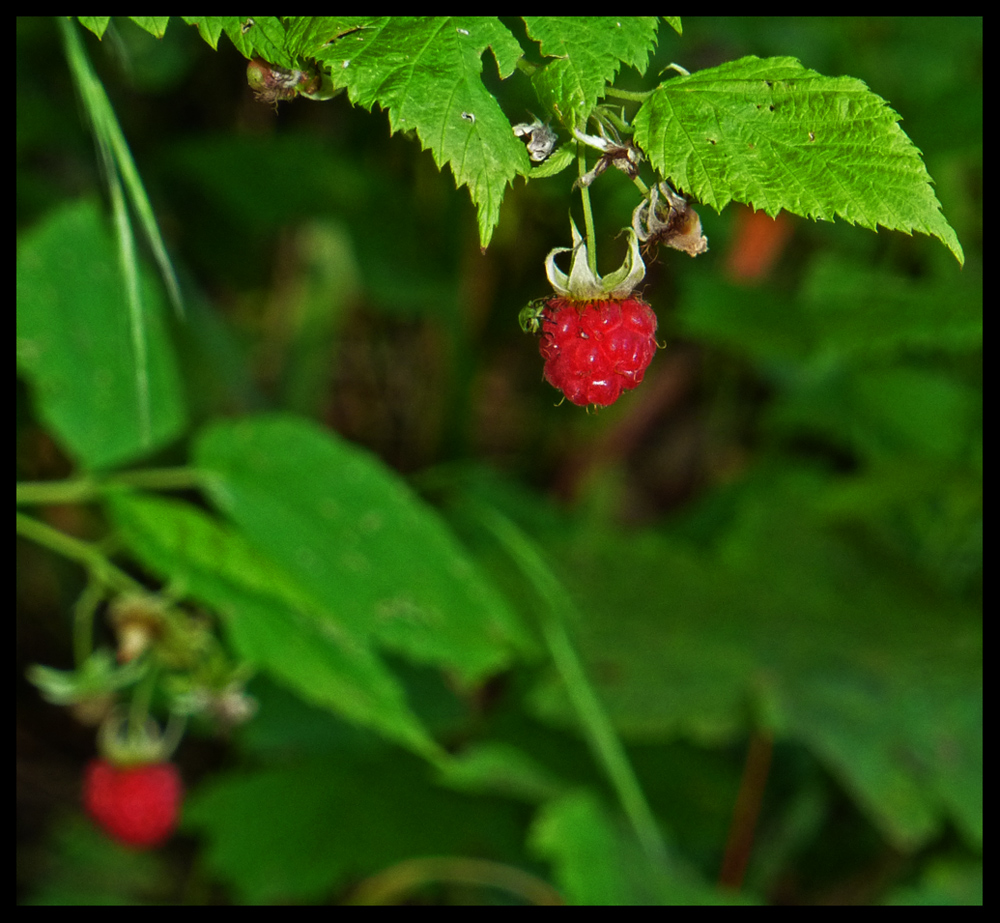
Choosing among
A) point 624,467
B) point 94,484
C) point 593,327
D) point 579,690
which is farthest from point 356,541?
point 624,467

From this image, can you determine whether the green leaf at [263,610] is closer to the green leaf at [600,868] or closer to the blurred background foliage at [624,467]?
the green leaf at [600,868]

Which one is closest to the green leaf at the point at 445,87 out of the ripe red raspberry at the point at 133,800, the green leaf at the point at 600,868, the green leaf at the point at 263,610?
the green leaf at the point at 263,610

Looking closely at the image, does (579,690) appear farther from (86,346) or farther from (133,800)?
(86,346)

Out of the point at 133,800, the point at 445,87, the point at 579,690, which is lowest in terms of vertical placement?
the point at 133,800

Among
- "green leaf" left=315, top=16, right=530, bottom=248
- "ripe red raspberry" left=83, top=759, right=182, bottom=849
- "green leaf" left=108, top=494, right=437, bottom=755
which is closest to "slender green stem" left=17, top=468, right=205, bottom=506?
"green leaf" left=108, top=494, right=437, bottom=755
